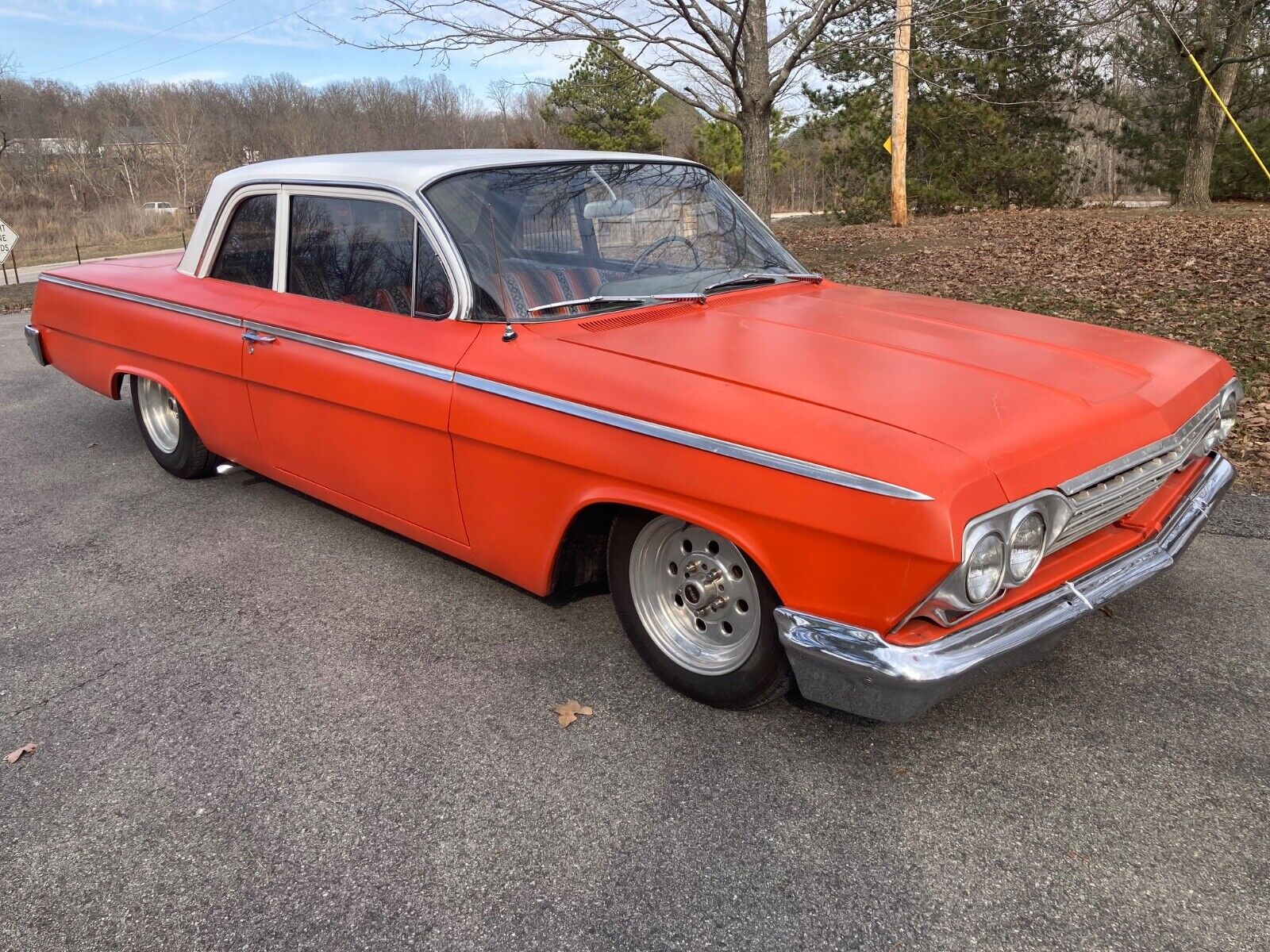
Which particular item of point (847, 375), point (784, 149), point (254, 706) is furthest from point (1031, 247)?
point (784, 149)

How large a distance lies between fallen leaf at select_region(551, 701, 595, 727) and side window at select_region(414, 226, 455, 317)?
4.53ft

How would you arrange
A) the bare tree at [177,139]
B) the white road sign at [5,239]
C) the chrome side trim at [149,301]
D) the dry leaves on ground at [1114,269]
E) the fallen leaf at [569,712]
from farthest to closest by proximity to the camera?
the bare tree at [177,139] → the white road sign at [5,239] → the dry leaves on ground at [1114,269] → the chrome side trim at [149,301] → the fallen leaf at [569,712]

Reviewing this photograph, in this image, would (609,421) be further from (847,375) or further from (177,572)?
(177,572)

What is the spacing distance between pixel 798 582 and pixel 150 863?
5.79ft

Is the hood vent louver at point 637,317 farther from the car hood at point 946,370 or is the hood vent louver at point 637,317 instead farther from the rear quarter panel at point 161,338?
the rear quarter panel at point 161,338

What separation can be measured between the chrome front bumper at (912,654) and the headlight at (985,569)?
0.37 feet

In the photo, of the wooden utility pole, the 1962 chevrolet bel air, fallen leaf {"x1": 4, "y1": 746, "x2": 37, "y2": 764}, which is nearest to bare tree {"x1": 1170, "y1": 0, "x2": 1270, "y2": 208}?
the wooden utility pole

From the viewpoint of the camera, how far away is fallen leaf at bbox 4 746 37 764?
2742 millimetres

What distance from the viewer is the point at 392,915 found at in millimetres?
2139

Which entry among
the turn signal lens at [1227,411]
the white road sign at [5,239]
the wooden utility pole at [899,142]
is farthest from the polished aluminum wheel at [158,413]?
the white road sign at [5,239]

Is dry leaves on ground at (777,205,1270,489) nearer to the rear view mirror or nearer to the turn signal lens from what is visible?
the turn signal lens

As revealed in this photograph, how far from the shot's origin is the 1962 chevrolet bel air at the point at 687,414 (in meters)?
2.25

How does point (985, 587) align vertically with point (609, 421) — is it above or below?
below

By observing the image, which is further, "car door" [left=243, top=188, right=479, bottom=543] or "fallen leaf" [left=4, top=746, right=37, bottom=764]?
"car door" [left=243, top=188, right=479, bottom=543]
